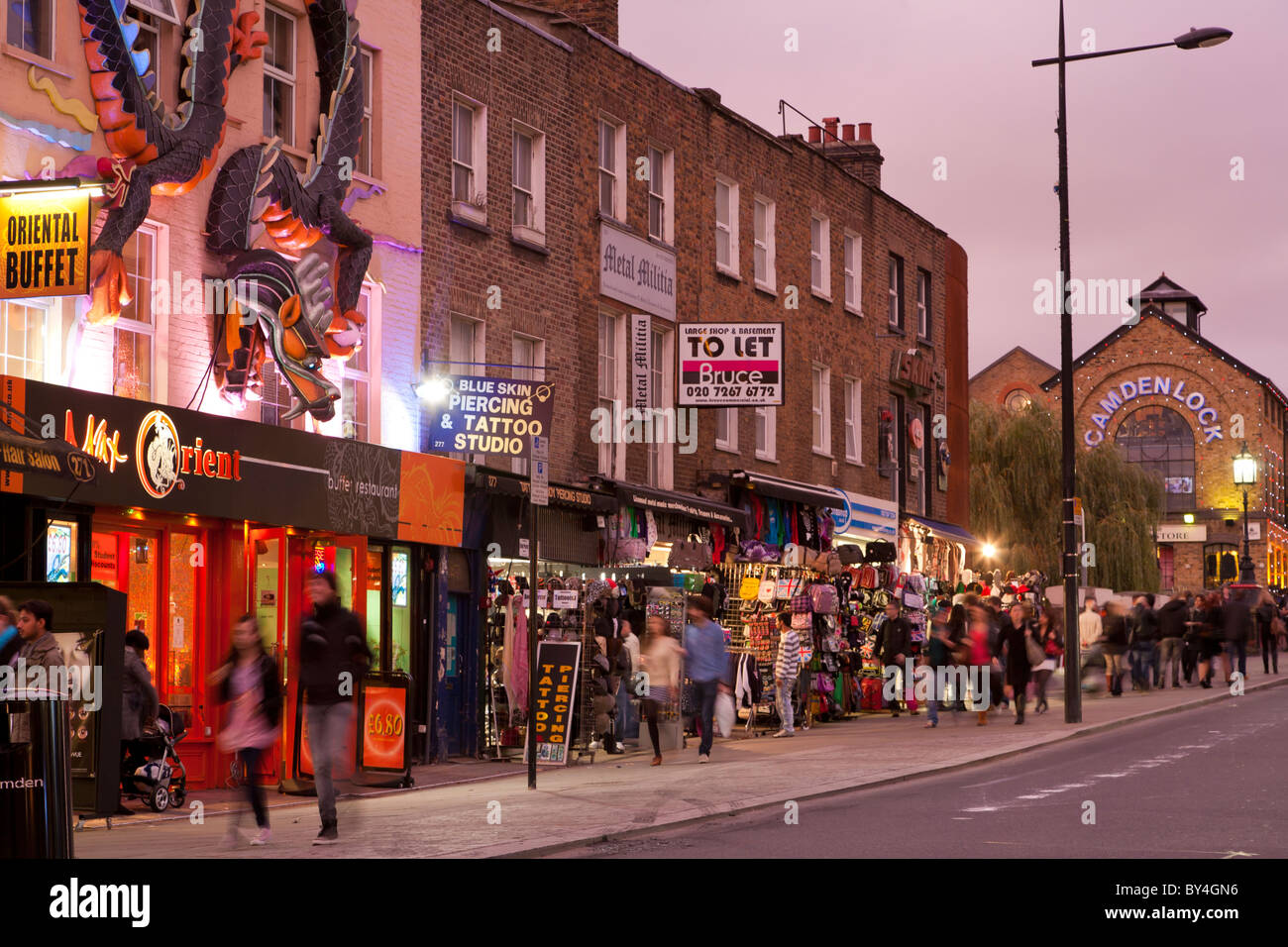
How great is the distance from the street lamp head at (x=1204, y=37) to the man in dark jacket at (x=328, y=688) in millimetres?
17141

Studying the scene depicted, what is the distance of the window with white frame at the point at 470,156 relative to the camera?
77.0 ft

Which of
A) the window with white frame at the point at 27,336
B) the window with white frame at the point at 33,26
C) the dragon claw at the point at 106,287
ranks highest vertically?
the window with white frame at the point at 33,26

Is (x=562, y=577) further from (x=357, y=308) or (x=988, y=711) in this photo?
(x=988, y=711)

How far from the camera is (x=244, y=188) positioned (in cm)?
1908

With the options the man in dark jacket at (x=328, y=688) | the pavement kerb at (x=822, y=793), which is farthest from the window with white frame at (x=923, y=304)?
the man in dark jacket at (x=328, y=688)

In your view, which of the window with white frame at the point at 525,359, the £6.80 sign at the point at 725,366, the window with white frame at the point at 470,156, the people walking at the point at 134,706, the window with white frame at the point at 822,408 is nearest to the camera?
the people walking at the point at 134,706

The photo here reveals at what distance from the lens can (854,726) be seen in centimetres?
2822

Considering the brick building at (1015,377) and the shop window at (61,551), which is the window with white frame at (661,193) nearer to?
the shop window at (61,551)

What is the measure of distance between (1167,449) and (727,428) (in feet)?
182

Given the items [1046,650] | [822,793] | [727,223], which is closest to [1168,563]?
[1046,650]

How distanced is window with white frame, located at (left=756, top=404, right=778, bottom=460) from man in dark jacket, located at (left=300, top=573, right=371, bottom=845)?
1882cm

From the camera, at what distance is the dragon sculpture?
17.2 meters

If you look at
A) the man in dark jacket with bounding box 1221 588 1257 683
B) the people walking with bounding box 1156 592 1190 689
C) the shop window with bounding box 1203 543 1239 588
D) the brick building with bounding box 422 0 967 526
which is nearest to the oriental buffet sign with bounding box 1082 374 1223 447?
the shop window with bounding box 1203 543 1239 588

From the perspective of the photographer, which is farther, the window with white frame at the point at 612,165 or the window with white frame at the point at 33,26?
the window with white frame at the point at 612,165
